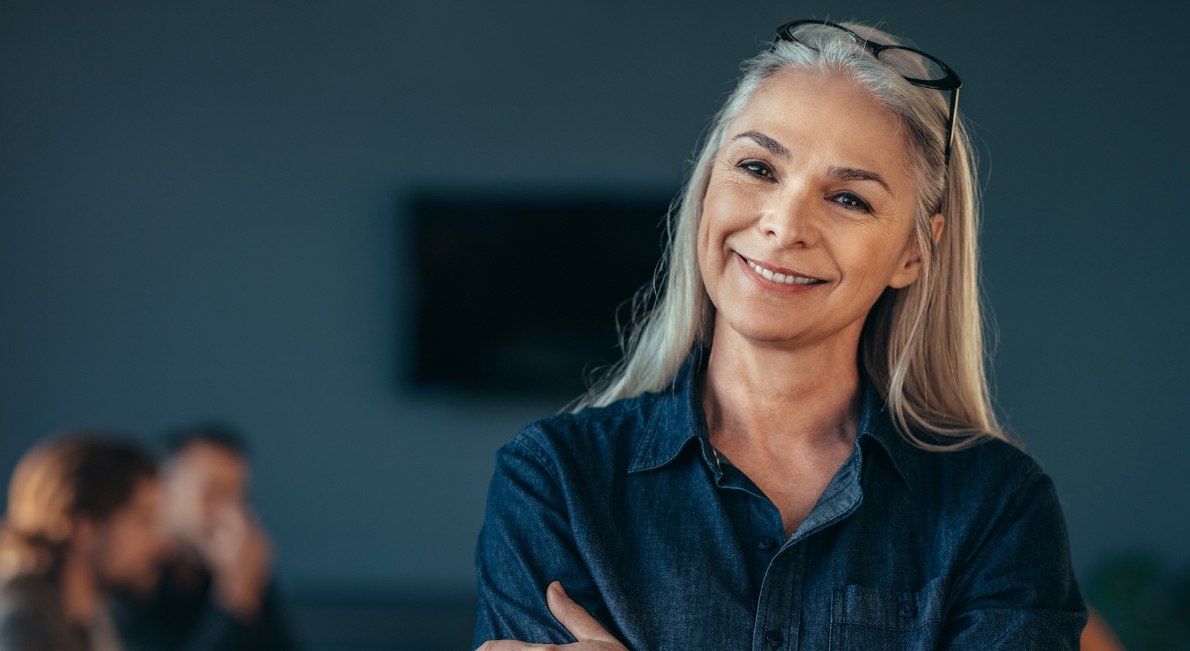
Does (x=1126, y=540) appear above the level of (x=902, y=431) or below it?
below

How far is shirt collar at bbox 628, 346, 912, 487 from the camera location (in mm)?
1337

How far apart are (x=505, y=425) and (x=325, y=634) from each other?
1.02 meters

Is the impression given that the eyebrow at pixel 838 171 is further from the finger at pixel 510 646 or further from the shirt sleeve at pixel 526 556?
the finger at pixel 510 646

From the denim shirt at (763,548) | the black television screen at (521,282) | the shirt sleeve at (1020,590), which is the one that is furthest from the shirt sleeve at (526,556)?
the black television screen at (521,282)

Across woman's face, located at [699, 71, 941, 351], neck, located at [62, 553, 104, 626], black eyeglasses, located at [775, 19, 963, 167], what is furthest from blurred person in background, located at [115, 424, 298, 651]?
black eyeglasses, located at [775, 19, 963, 167]

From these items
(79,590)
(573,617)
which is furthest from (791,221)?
(79,590)

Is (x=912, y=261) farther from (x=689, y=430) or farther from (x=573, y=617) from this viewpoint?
(x=573, y=617)

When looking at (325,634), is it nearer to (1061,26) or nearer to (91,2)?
(91,2)

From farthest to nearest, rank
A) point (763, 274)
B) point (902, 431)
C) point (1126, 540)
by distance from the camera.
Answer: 1. point (1126, 540)
2. point (902, 431)
3. point (763, 274)

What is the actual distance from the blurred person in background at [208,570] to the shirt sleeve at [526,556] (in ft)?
7.77

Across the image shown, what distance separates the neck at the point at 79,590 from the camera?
2908mm

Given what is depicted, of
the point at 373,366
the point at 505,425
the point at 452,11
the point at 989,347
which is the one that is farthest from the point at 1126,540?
the point at 452,11

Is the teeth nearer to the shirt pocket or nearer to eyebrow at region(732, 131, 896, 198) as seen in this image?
eyebrow at region(732, 131, 896, 198)

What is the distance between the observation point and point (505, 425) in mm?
4961
